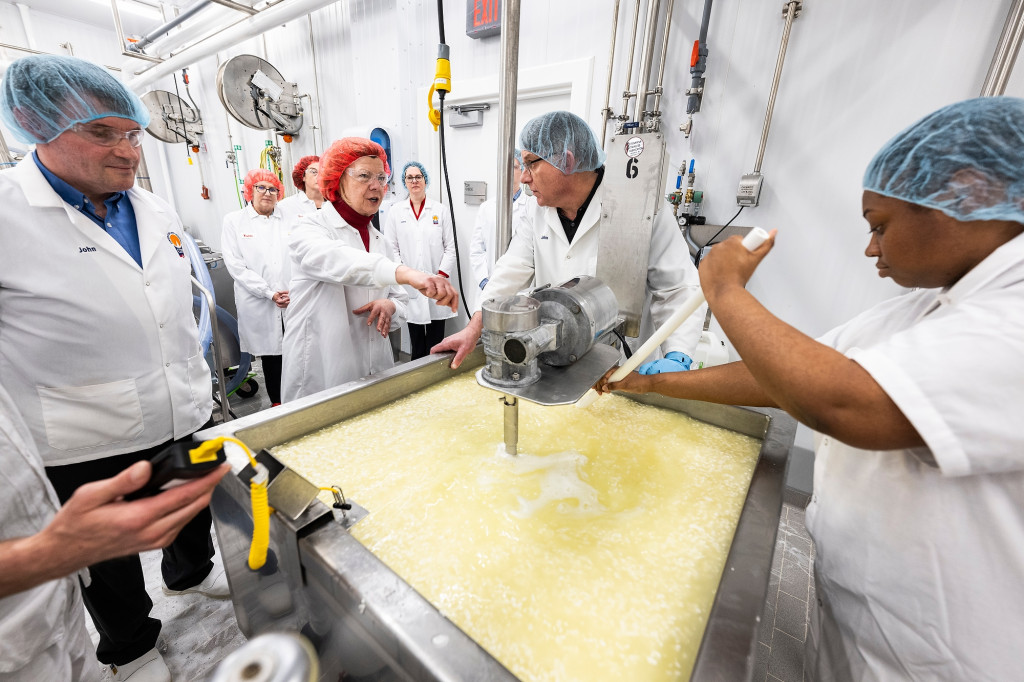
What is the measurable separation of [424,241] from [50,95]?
2673 mm

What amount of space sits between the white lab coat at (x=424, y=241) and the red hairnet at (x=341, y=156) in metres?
1.72

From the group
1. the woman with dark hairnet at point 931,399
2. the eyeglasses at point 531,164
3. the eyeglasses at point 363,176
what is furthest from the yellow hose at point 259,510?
the eyeglasses at point 363,176

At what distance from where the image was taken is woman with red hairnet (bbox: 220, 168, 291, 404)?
126 inches

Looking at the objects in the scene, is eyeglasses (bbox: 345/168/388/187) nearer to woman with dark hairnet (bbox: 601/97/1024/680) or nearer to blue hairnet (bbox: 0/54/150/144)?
blue hairnet (bbox: 0/54/150/144)

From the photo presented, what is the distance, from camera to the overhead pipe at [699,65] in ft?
7.11

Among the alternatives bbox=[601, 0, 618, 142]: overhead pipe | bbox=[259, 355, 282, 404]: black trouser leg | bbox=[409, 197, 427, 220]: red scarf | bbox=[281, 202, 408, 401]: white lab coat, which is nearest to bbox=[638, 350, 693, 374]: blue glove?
bbox=[281, 202, 408, 401]: white lab coat

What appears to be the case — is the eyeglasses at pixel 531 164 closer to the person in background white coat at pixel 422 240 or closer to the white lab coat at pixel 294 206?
the person in background white coat at pixel 422 240

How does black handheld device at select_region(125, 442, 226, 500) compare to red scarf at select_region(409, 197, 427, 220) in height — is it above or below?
below

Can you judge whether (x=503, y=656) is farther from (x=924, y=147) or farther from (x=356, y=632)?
(x=924, y=147)

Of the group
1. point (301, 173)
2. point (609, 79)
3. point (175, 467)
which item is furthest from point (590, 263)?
point (301, 173)

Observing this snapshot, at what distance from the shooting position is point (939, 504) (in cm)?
62

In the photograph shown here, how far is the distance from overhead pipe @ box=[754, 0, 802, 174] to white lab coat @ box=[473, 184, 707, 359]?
1228 millimetres

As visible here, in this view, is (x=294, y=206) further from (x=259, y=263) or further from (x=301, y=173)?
(x=259, y=263)

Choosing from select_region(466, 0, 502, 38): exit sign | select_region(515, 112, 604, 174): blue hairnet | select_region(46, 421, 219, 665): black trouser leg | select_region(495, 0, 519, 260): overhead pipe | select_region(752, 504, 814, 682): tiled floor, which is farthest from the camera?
select_region(466, 0, 502, 38): exit sign
